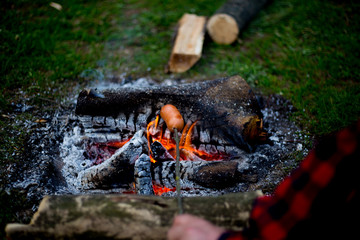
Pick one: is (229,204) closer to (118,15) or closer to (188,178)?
(188,178)

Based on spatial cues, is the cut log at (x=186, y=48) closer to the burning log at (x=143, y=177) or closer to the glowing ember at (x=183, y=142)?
the glowing ember at (x=183, y=142)

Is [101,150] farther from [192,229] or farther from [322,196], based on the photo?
[322,196]

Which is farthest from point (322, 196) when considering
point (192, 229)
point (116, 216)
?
point (116, 216)

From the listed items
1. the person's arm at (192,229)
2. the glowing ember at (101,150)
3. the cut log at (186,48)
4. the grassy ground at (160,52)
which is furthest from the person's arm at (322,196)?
the cut log at (186,48)

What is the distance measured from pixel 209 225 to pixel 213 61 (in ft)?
10.8

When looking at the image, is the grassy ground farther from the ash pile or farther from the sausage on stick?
the sausage on stick

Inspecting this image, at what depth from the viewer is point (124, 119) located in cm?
288

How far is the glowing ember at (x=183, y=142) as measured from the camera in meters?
2.83

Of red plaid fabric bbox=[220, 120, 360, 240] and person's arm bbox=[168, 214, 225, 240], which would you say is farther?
person's arm bbox=[168, 214, 225, 240]

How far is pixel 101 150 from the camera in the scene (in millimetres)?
2920

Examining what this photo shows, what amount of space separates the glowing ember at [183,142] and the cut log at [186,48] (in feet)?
5.15

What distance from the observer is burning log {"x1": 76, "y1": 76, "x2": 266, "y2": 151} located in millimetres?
2781

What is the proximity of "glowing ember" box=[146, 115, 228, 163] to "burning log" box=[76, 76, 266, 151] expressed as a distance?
0.11 meters

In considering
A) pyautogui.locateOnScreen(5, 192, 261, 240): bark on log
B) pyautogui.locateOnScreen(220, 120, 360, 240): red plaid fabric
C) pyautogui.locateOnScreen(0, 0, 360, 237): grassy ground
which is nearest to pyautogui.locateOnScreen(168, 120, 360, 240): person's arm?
pyautogui.locateOnScreen(220, 120, 360, 240): red plaid fabric
